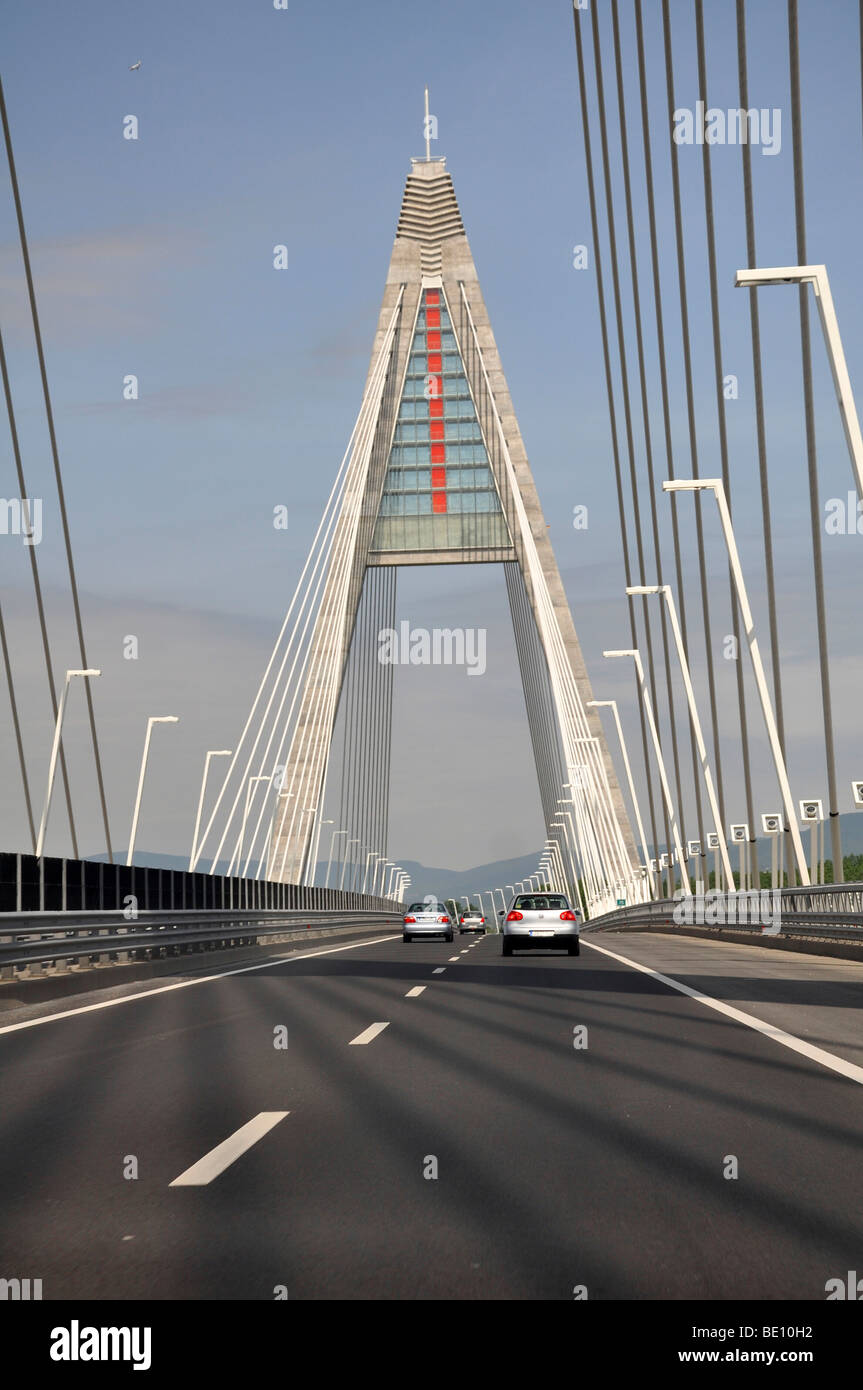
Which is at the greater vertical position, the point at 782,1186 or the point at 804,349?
the point at 804,349

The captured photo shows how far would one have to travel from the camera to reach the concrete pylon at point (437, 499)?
64.9 m

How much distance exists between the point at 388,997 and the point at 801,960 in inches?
336

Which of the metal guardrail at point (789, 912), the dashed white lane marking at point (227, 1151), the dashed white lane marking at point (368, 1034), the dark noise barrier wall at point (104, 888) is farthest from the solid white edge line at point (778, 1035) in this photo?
the dark noise barrier wall at point (104, 888)

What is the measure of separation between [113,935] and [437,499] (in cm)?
6293

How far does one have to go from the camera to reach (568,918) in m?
28.2

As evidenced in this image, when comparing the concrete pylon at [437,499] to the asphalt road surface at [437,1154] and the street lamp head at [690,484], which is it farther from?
the asphalt road surface at [437,1154]

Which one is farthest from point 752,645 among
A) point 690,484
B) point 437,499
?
point 437,499

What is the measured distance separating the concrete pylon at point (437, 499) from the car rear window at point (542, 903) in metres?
33.7

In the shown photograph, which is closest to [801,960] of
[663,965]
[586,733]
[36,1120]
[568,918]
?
[663,965]

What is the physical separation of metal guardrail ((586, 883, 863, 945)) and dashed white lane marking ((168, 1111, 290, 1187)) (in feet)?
48.1

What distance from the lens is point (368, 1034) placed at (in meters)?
12.0

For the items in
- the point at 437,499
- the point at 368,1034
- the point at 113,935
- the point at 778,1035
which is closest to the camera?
the point at 778,1035

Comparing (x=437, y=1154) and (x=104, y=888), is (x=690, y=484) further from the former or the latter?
(x=437, y=1154)
